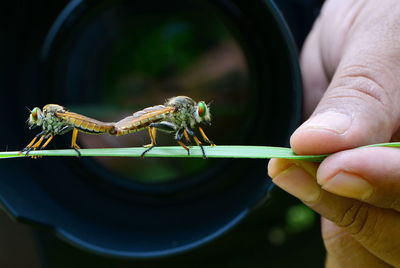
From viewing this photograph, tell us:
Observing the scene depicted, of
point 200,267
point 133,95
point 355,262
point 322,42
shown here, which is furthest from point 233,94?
point 355,262

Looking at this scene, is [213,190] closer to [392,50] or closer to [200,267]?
[200,267]

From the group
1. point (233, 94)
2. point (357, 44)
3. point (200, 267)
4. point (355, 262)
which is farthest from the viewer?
point (233, 94)

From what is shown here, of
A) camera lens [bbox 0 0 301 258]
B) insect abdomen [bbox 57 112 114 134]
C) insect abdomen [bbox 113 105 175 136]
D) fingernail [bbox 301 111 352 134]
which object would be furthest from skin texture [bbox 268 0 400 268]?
insect abdomen [bbox 57 112 114 134]

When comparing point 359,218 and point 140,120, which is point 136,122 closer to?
point 140,120

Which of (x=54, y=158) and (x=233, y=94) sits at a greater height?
(x=54, y=158)

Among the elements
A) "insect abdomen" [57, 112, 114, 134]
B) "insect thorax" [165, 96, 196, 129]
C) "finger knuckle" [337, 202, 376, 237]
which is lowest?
"finger knuckle" [337, 202, 376, 237]

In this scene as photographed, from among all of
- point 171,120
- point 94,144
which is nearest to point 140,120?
point 171,120

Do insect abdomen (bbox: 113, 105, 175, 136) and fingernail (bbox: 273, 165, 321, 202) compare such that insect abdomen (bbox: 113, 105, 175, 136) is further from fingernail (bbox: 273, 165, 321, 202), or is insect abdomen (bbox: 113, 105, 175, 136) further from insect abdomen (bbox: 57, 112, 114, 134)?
fingernail (bbox: 273, 165, 321, 202)
